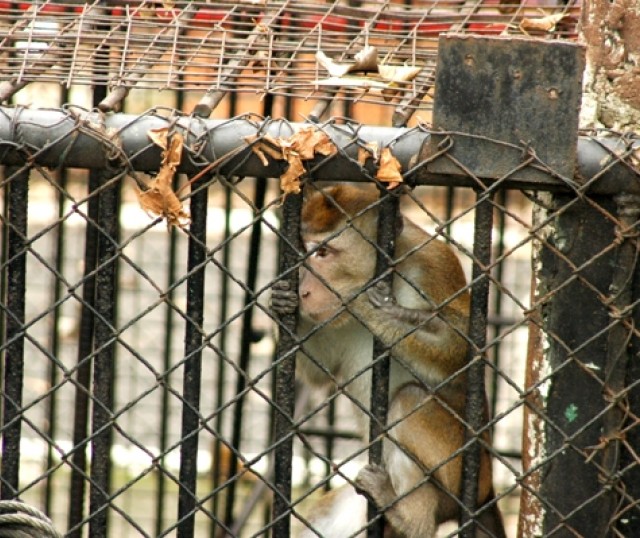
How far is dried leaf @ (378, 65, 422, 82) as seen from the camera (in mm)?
2814

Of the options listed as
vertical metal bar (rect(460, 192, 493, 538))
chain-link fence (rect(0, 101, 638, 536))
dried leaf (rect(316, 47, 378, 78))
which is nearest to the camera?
chain-link fence (rect(0, 101, 638, 536))

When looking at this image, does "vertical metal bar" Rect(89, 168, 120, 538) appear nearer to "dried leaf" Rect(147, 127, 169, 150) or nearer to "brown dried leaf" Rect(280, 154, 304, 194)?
"dried leaf" Rect(147, 127, 169, 150)

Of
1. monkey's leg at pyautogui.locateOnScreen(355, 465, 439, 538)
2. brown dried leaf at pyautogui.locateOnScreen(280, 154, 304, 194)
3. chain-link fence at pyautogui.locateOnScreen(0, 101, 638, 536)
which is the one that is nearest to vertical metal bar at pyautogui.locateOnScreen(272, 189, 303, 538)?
chain-link fence at pyautogui.locateOnScreen(0, 101, 638, 536)

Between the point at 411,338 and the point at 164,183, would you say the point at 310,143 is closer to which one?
the point at 164,183

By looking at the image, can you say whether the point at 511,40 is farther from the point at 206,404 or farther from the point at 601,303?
the point at 206,404

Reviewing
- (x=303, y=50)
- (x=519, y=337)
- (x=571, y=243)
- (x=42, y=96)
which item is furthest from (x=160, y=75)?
(x=519, y=337)

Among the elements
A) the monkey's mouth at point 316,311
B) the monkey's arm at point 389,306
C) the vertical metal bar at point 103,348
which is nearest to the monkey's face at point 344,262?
the monkey's mouth at point 316,311

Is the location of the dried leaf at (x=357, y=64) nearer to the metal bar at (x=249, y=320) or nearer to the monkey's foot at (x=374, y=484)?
the metal bar at (x=249, y=320)

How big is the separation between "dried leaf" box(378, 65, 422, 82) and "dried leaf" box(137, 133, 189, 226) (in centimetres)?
72

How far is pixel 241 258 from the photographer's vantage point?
820cm

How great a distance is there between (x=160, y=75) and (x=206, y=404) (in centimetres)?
479

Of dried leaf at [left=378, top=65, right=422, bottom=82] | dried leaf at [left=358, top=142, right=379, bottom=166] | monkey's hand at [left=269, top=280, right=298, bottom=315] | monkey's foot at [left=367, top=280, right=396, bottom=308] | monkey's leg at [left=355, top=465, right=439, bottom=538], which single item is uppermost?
dried leaf at [left=378, top=65, right=422, bottom=82]

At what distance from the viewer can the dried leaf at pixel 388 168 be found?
232 cm

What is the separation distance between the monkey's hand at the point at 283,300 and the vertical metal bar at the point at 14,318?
60 cm
